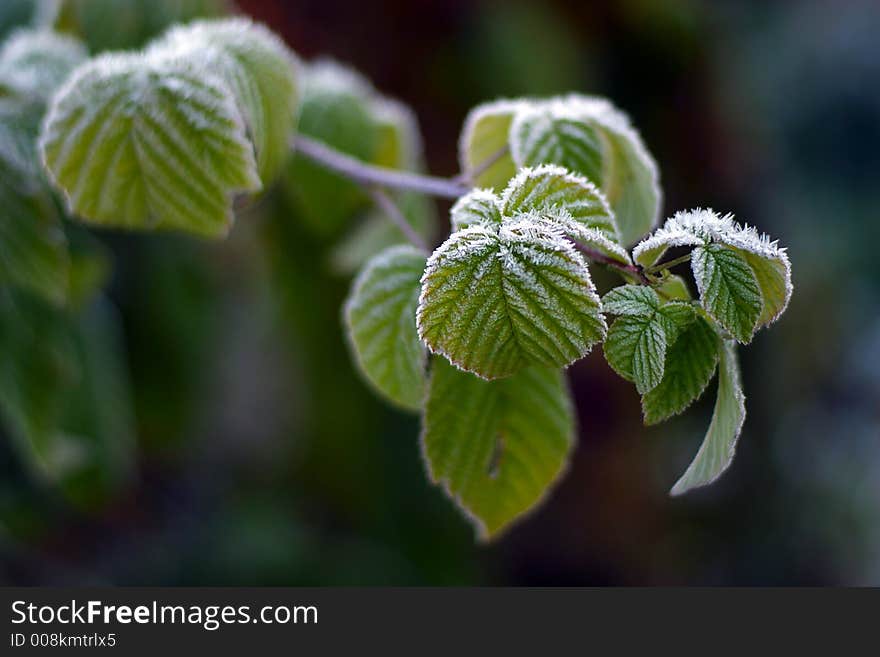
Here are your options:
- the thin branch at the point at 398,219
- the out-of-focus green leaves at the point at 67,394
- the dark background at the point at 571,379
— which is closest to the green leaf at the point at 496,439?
the thin branch at the point at 398,219

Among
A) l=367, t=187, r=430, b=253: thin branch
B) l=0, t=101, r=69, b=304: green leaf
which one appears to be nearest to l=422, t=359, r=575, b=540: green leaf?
l=367, t=187, r=430, b=253: thin branch

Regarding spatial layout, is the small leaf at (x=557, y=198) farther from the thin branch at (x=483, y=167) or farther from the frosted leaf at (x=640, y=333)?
the thin branch at (x=483, y=167)

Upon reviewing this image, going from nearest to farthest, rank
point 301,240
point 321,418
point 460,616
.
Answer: point 460,616 < point 301,240 < point 321,418

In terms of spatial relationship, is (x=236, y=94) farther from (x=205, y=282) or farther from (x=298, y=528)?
(x=298, y=528)

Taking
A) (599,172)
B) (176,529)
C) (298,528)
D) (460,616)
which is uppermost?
(599,172)

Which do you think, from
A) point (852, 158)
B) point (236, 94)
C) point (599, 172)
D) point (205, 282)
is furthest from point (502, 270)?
point (852, 158)

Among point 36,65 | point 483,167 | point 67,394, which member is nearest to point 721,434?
point 483,167

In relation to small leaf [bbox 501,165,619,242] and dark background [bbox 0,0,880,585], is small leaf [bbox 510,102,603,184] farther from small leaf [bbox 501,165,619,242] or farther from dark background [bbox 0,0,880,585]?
dark background [bbox 0,0,880,585]
